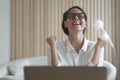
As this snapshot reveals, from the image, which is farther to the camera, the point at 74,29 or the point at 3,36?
the point at 3,36

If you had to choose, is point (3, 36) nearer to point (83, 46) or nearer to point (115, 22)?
point (115, 22)

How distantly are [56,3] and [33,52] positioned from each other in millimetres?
818

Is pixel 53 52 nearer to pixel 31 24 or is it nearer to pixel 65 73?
pixel 65 73

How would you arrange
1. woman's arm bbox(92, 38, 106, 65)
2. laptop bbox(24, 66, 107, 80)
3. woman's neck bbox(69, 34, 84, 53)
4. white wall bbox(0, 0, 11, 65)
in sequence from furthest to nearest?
white wall bbox(0, 0, 11, 65)
woman's neck bbox(69, 34, 84, 53)
woman's arm bbox(92, 38, 106, 65)
laptop bbox(24, 66, 107, 80)

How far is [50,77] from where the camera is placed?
0.77 meters

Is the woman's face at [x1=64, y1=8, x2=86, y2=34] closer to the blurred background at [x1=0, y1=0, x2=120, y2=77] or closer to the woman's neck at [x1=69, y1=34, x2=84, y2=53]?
the woman's neck at [x1=69, y1=34, x2=84, y2=53]

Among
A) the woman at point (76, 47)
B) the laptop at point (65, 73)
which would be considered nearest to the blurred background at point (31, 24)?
the woman at point (76, 47)

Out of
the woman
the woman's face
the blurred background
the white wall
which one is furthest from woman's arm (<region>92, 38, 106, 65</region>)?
the white wall

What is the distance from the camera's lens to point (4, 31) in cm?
353

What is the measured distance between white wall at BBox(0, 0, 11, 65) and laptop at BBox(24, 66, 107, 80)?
9.27 feet

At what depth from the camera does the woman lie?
165 centimetres

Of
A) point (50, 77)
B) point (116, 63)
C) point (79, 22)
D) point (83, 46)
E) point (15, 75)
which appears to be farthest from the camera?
point (116, 63)

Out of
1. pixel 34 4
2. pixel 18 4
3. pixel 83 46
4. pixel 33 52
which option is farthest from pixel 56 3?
pixel 83 46

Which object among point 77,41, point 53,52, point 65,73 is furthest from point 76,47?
point 65,73
